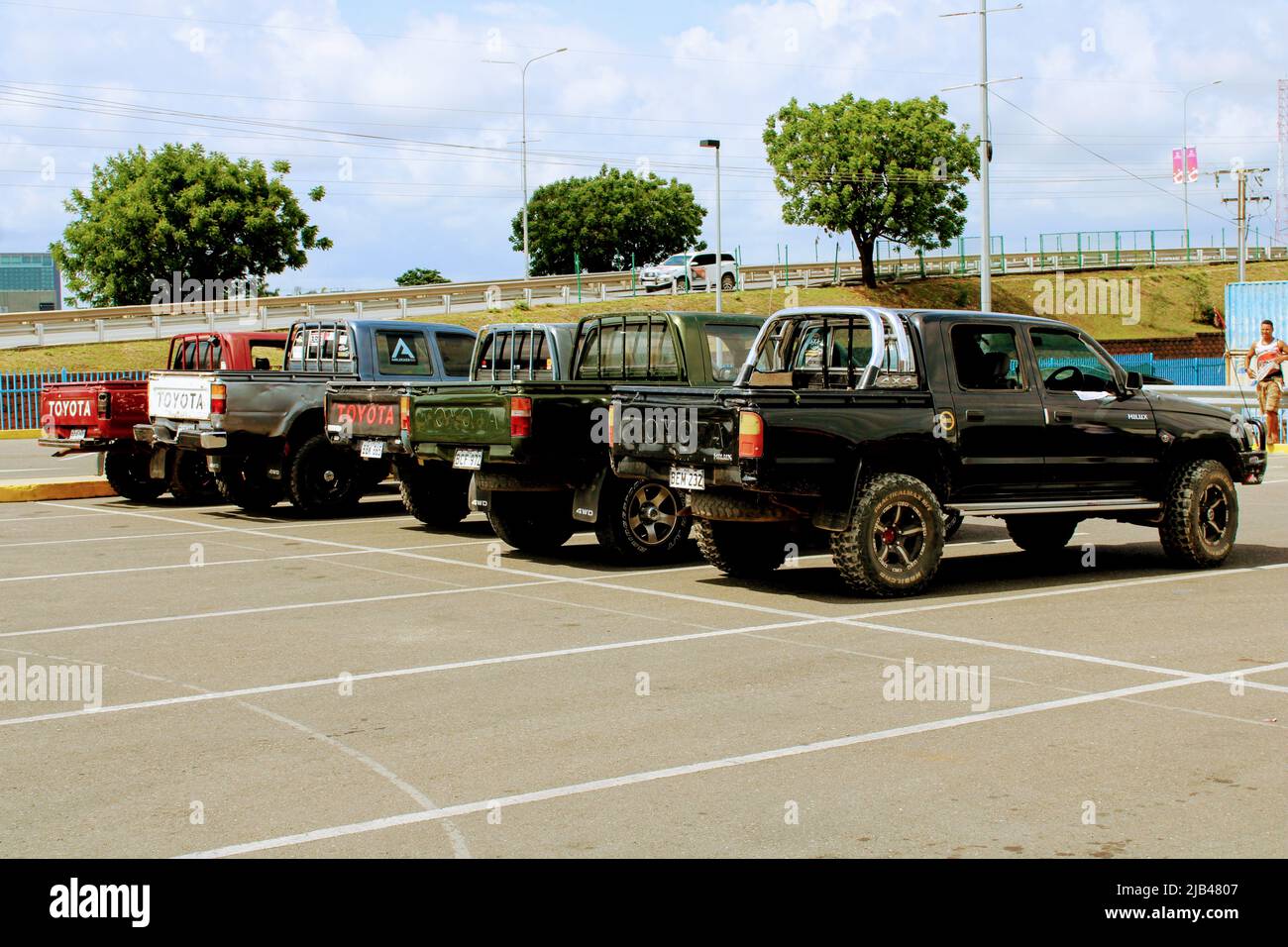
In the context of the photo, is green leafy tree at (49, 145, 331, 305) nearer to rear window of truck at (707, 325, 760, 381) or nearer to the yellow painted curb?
the yellow painted curb

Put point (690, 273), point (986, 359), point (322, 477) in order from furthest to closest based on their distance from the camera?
point (690, 273) → point (322, 477) → point (986, 359)

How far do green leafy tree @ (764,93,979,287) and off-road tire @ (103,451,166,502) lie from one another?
46676mm

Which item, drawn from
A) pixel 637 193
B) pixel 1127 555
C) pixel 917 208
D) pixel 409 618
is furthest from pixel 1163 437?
pixel 637 193

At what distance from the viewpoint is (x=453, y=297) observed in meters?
52.3

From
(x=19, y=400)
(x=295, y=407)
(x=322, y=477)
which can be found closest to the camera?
(x=295, y=407)

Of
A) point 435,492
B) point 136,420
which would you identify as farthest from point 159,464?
point 435,492

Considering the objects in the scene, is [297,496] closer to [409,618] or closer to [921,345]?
[409,618]

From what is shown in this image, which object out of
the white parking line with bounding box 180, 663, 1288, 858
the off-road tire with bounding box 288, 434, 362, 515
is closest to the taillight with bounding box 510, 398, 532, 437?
the off-road tire with bounding box 288, 434, 362, 515

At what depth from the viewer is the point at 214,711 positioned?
700 cm

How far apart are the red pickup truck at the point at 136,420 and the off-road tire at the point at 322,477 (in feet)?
6.09

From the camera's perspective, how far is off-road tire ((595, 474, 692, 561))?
40.0ft

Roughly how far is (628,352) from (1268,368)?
15.8m

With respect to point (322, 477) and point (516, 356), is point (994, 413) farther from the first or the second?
point (322, 477)

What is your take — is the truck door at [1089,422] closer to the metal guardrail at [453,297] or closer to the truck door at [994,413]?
the truck door at [994,413]
